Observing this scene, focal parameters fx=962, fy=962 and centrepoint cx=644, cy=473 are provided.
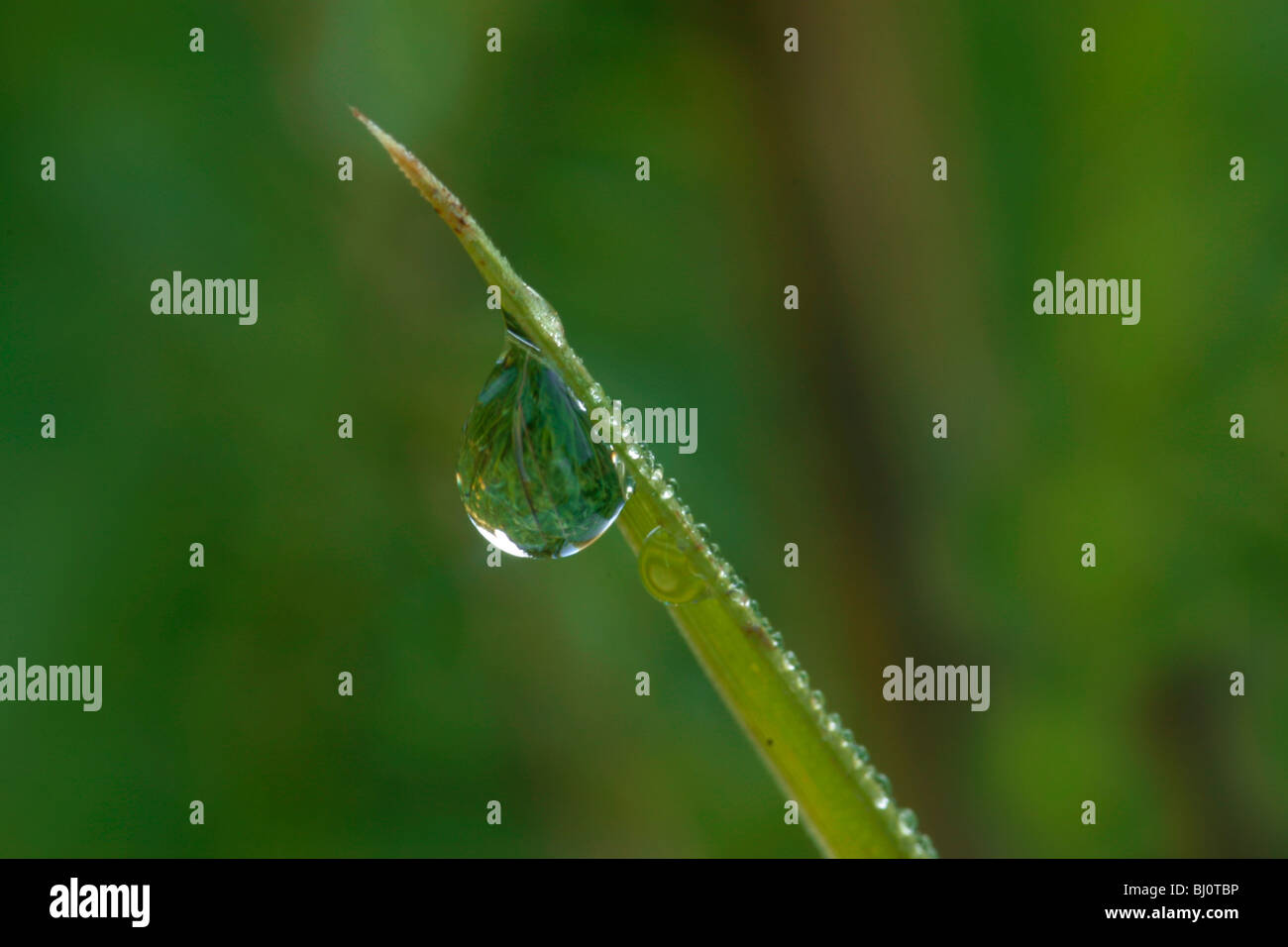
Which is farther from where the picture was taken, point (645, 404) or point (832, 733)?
point (645, 404)

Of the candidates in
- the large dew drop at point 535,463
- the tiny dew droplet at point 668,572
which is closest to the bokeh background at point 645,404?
the large dew drop at point 535,463

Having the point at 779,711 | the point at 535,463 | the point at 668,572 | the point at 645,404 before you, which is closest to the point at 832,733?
the point at 779,711

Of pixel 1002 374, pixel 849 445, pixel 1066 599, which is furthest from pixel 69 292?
pixel 1066 599

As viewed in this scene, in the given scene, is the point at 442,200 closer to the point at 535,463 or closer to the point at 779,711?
the point at 535,463

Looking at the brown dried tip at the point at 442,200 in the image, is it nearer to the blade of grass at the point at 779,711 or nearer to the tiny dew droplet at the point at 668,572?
the blade of grass at the point at 779,711

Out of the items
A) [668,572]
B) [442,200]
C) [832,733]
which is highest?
[442,200]

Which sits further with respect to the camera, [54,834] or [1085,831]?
[1085,831]

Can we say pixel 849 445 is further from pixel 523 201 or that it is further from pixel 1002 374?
pixel 523 201

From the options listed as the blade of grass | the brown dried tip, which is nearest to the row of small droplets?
the blade of grass
